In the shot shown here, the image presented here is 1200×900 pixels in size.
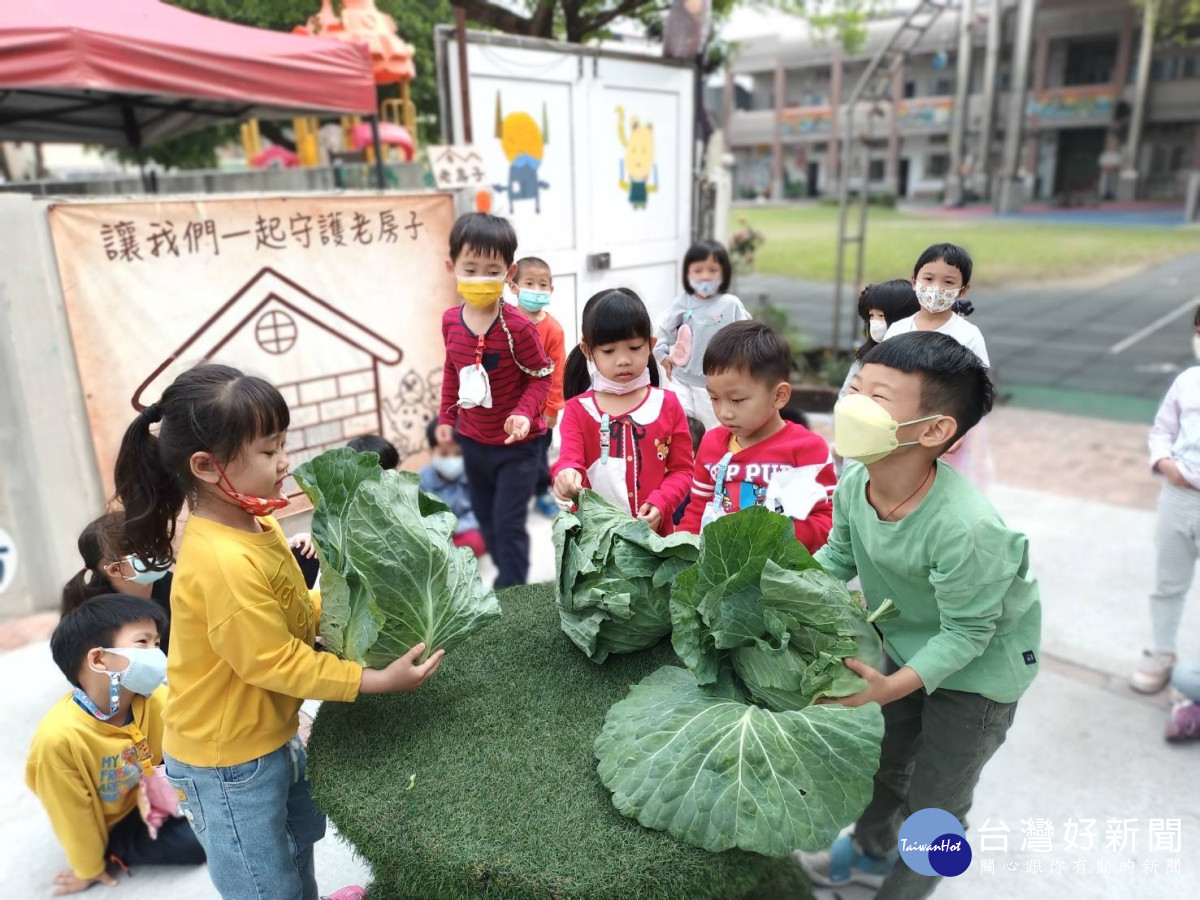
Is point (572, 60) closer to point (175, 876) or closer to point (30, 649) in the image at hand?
point (30, 649)

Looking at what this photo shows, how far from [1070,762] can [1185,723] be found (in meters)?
0.51

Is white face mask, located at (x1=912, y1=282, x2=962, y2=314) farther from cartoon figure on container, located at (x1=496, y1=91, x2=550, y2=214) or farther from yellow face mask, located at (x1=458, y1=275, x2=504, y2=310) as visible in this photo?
cartoon figure on container, located at (x1=496, y1=91, x2=550, y2=214)

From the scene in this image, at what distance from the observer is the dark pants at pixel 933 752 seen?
7.01 feet

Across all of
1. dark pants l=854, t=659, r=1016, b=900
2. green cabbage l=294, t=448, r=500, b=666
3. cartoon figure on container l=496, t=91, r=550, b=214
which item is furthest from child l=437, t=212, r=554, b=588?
cartoon figure on container l=496, t=91, r=550, b=214

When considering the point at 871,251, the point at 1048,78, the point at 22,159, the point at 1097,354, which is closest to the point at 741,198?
the point at 1048,78

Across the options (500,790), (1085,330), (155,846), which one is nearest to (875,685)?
(500,790)

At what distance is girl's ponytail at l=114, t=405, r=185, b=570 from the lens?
1.79m

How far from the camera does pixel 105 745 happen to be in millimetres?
2592

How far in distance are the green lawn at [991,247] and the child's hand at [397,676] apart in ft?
47.4

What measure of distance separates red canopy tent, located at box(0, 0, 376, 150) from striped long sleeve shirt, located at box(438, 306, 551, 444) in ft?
9.61

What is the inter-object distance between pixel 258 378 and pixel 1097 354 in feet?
38.8

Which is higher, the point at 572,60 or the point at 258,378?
the point at 572,60

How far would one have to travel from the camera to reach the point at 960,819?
2357 mm

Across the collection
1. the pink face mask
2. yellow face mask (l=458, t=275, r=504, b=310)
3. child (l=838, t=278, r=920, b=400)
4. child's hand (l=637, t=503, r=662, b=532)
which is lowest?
child's hand (l=637, t=503, r=662, b=532)
